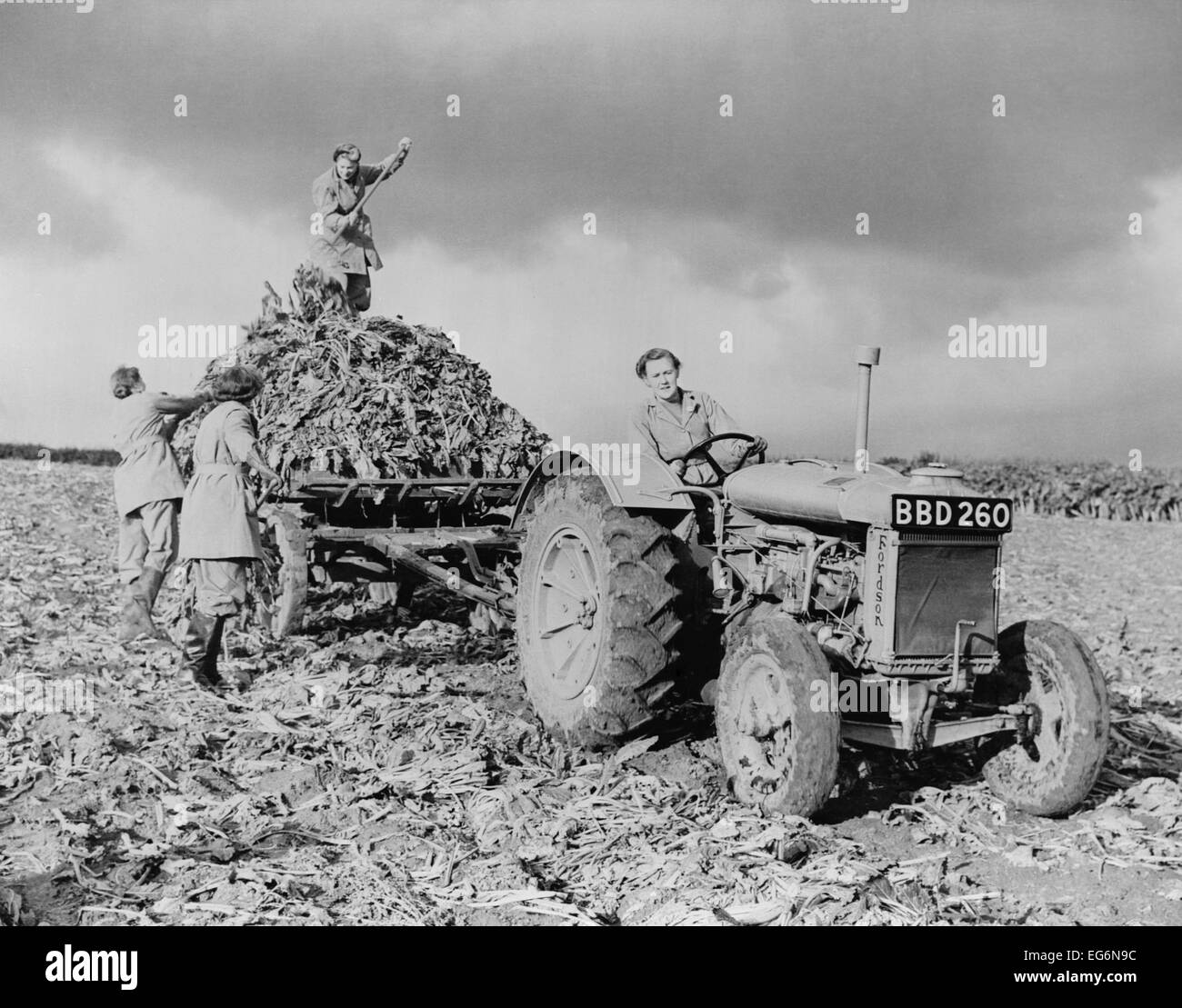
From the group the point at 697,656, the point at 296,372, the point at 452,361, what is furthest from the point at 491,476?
the point at 697,656

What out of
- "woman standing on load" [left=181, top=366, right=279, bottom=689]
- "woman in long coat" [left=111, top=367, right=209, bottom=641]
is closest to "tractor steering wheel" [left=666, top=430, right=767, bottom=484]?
"woman standing on load" [left=181, top=366, right=279, bottom=689]

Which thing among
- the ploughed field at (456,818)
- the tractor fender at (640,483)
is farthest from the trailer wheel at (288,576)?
the tractor fender at (640,483)

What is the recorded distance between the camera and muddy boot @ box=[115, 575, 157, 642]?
287 inches

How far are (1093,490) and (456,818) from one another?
3267 centimetres

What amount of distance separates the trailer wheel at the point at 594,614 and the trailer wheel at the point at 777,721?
14.7 inches

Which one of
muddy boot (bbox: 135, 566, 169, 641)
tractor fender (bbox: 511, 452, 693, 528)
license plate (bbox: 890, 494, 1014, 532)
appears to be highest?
tractor fender (bbox: 511, 452, 693, 528)

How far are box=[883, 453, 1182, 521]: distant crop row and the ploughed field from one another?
2763cm

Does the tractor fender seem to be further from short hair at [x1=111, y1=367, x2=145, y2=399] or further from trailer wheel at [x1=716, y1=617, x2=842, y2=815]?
short hair at [x1=111, y1=367, x2=145, y2=399]

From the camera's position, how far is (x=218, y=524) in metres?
6.43

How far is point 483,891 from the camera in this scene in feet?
12.5

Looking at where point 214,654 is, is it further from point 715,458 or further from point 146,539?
point 715,458

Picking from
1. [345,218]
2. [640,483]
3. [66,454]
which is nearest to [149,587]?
[345,218]

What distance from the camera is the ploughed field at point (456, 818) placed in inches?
148

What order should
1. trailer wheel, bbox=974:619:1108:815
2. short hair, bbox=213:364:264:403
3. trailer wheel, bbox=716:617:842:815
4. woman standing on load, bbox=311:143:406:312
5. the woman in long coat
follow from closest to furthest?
trailer wheel, bbox=716:617:842:815 < trailer wheel, bbox=974:619:1108:815 < short hair, bbox=213:364:264:403 < the woman in long coat < woman standing on load, bbox=311:143:406:312
